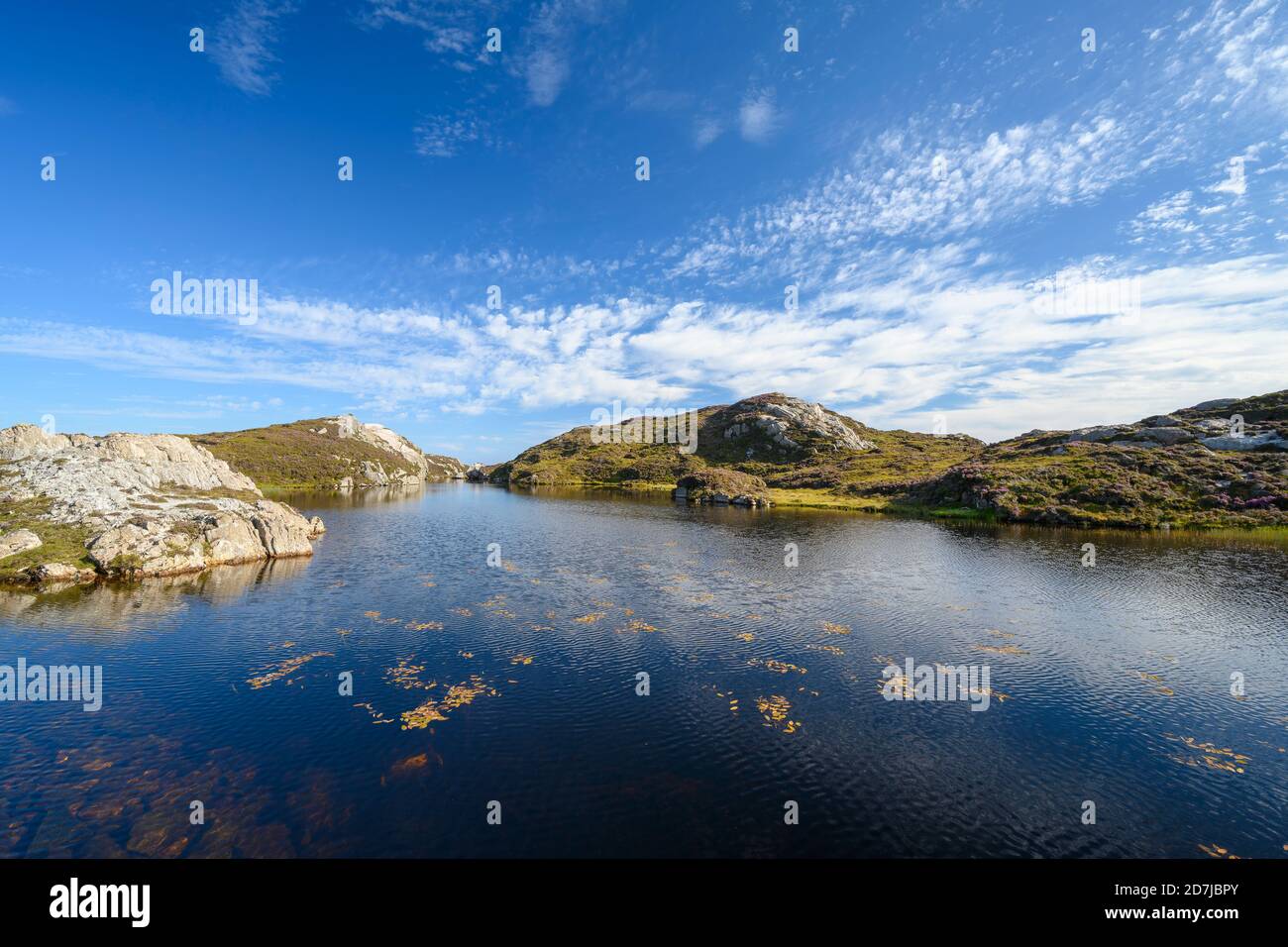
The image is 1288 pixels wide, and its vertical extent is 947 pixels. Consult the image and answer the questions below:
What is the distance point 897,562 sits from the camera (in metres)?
82.9

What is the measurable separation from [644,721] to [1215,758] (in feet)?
111

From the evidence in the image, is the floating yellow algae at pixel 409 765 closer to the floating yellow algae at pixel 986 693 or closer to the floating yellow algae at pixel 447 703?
the floating yellow algae at pixel 447 703

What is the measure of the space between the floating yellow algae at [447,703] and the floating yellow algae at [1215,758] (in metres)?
43.8

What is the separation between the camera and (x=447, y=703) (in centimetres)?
3478

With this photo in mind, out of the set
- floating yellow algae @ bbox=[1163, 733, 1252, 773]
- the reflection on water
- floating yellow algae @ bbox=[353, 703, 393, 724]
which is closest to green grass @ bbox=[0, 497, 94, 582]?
the reflection on water

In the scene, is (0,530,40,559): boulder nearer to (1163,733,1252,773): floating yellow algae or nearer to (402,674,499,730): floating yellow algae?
(402,674,499,730): floating yellow algae

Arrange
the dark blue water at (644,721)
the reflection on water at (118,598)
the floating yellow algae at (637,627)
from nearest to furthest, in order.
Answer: the dark blue water at (644,721)
the reflection on water at (118,598)
the floating yellow algae at (637,627)

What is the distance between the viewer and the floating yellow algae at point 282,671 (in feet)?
123

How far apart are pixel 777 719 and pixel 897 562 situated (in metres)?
59.8

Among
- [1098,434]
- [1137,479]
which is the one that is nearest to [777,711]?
[1137,479]

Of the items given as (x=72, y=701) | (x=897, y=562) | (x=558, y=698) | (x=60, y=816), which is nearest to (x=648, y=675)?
(x=558, y=698)

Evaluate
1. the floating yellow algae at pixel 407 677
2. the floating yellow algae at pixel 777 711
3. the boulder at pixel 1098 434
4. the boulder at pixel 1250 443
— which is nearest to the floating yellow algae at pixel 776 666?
the floating yellow algae at pixel 777 711

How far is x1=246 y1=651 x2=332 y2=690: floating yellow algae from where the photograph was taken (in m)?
37.5

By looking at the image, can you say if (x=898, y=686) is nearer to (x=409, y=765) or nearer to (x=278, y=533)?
(x=409, y=765)
